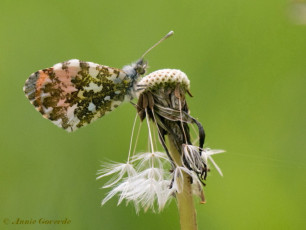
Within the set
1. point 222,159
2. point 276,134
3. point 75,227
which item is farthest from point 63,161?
point 276,134

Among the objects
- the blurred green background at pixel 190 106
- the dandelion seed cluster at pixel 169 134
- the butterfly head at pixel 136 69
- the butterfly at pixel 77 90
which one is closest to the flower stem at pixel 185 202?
the dandelion seed cluster at pixel 169 134

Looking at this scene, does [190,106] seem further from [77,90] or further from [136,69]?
[77,90]

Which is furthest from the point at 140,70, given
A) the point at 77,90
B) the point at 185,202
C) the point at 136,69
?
the point at 185,202

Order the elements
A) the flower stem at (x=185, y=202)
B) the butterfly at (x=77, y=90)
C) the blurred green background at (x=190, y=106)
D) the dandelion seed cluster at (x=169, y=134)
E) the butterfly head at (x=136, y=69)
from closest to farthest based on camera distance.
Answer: the flower stem at (x=185, y=202) → the dandelion seed cluster at (x=169, y=134) → the butterfly at (x=77, y=90) → the butterfly head at (x=136, y=69) → the blurred green background at (x=190, y=106)

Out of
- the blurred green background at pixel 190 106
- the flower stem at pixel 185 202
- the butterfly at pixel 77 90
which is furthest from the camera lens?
the blurred green background at pixel 190 106

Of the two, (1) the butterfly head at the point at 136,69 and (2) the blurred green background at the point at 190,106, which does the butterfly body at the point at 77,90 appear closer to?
(1) the butterfly head at the point at 136,69

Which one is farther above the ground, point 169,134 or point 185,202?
point 169,134

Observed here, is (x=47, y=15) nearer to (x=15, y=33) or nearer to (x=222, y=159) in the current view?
(x=15, y=33)

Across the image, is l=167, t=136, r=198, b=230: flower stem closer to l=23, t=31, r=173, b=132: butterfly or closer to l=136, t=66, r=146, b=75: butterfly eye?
l=23, t=31, r=173, b=132: butterfly
